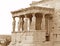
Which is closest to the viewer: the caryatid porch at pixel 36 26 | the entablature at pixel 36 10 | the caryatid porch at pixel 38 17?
the caryatid porch at pixel 36 26

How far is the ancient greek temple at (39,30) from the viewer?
2712cm

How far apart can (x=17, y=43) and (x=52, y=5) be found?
22.9 ft

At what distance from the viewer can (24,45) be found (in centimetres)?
2727

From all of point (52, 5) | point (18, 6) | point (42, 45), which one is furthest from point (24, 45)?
point (18, 6)

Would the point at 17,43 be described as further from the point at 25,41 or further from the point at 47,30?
the point at 47,30

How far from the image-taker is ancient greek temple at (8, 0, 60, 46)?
89.0 feet

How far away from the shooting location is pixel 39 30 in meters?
27.3

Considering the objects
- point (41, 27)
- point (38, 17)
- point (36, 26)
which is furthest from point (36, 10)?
point (36, 26)

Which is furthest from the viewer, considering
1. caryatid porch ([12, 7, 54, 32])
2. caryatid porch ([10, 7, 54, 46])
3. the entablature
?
caryatid porch ([12, 7, 54, 32])

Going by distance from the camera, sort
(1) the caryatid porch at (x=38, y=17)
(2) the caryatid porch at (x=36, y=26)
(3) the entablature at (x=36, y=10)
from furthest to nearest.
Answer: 1. (1) the caryatid porch at (x=38, y=17)
2. (3) the entablature at (x=36, y=10)
3. (2) the caryatid porch at (x=36, y=26)

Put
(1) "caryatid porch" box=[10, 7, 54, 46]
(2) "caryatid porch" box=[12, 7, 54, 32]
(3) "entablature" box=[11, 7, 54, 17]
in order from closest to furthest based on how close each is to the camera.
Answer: (1) "caryatid porch" box=[10, 7, 54, 46]
(3) "entablature" box=[11, 7, 54, 17]
(2) "caryatid porch" box=[12, 7, 54, 32]

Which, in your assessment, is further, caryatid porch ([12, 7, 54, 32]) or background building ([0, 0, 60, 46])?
caryatid porch ([12, 7, 54, 32])

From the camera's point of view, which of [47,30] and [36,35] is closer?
[36,35]

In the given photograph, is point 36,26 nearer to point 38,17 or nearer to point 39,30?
point 38,17
